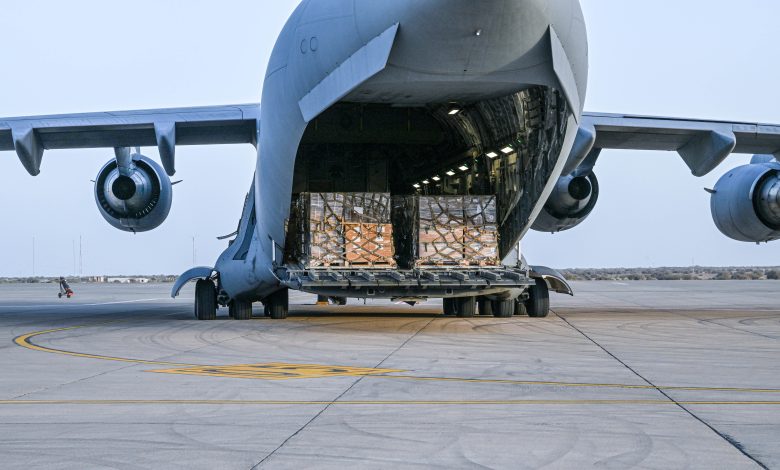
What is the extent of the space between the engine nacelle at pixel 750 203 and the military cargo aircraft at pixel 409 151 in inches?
1.4

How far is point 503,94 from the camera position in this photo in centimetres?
1273

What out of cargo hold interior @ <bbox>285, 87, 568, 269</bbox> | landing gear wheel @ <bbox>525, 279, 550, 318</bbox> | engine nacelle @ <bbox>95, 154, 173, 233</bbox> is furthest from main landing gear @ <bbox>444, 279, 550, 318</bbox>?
engine nacelle @ <bbox>95, 154, 173, 233</bbox>

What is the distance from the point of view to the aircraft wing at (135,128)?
16.0 metres

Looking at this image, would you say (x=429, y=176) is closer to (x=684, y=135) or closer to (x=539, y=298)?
(x=539, y=298)

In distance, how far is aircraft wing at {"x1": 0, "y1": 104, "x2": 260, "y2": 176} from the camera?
52.4 feet

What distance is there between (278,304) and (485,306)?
3.67 m

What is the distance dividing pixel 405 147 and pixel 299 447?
1228cm

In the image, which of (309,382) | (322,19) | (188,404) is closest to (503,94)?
(322,19)

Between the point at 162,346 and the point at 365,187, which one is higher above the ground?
the point at 365,187

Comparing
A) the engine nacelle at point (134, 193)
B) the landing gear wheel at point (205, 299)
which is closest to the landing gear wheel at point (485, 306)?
the landing gear wheel at point (205, 299)

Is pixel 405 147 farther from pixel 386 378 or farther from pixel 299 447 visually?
pixel 299 447

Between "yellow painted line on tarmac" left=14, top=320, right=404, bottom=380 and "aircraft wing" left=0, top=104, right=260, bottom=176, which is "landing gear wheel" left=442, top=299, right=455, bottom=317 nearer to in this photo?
"aircraft wing" left=0, top=104, right=260, bottom=176

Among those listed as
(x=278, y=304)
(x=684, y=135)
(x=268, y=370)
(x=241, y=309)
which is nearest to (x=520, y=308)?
Result: (x=684, y=135)

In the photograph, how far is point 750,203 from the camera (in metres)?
18.4
